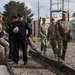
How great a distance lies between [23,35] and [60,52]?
1659 millimetres

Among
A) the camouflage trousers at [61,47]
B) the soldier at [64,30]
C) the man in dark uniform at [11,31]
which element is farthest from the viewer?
the man in dark uniform at [11,31]

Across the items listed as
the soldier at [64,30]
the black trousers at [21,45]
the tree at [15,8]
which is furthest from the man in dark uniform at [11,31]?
the tree at [15,8]

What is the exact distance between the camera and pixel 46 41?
17.5m

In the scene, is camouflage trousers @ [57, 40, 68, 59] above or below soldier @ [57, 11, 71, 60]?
below

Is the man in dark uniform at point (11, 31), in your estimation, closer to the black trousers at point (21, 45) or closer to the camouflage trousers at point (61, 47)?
the black trousers at point (21, 45)

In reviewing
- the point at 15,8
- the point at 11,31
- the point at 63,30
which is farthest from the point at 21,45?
the point at 15,8

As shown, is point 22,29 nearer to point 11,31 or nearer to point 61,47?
point 11,31

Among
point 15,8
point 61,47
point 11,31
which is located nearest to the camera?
point 61,47

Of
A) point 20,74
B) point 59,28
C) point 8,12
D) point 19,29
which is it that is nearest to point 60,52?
point 59,28

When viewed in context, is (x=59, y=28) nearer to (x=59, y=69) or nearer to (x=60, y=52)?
(x=60, y=52)

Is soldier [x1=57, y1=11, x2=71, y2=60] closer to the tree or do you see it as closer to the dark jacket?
the dark jacket

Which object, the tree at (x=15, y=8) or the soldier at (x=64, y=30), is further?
the tree at (x=15, y=8)

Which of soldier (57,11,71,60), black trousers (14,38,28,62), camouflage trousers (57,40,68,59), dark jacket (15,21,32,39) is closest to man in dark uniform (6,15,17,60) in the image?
black trousers (14,38,28,62)

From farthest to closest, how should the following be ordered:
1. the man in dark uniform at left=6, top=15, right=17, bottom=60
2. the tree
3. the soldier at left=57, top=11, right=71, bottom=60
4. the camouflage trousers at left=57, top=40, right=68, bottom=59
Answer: the tree, the man in dark uniform at left=6, top=15, right=17, bottom=60, the camouflage trousers at left=57, top=40, right=68, bottom=59, the soldier at left=57, top=11, right=71, bottom=60
